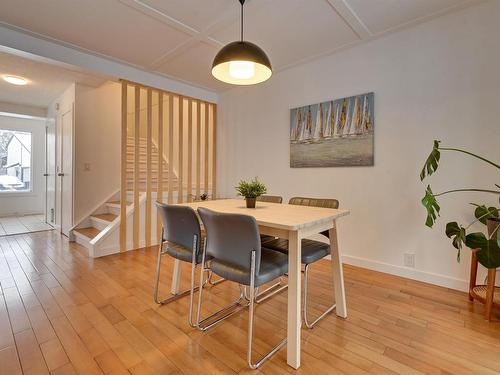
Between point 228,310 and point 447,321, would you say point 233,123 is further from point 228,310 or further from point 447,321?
point 447,321

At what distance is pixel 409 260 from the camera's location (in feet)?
8.62

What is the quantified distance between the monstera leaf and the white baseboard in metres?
0.80

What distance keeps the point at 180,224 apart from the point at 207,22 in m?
1.96

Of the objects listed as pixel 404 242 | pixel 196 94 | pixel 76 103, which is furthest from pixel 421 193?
pixel 76 103

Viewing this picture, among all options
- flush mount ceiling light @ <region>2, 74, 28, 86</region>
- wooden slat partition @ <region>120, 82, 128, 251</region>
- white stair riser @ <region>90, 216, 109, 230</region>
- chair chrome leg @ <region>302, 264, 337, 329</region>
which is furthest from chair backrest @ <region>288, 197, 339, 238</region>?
flush mount ceiling light @ <region>2, 74, 28, 86</region>

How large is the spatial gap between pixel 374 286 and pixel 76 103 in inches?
186

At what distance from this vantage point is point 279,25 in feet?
8.29

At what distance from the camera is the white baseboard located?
93.5 inches

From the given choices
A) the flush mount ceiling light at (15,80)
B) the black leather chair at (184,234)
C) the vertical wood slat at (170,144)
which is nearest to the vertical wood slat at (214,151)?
the vertical wood slat at (170,144)

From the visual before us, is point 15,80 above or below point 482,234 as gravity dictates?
above

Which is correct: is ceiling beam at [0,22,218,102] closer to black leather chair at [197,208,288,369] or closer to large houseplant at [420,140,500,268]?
black leather chair at [197,208,288,369]

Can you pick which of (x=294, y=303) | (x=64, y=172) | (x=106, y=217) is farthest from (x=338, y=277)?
(x=64, y=172)

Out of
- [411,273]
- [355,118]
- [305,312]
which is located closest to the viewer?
[305,312]

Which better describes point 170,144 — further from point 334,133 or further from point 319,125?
point 334,133
